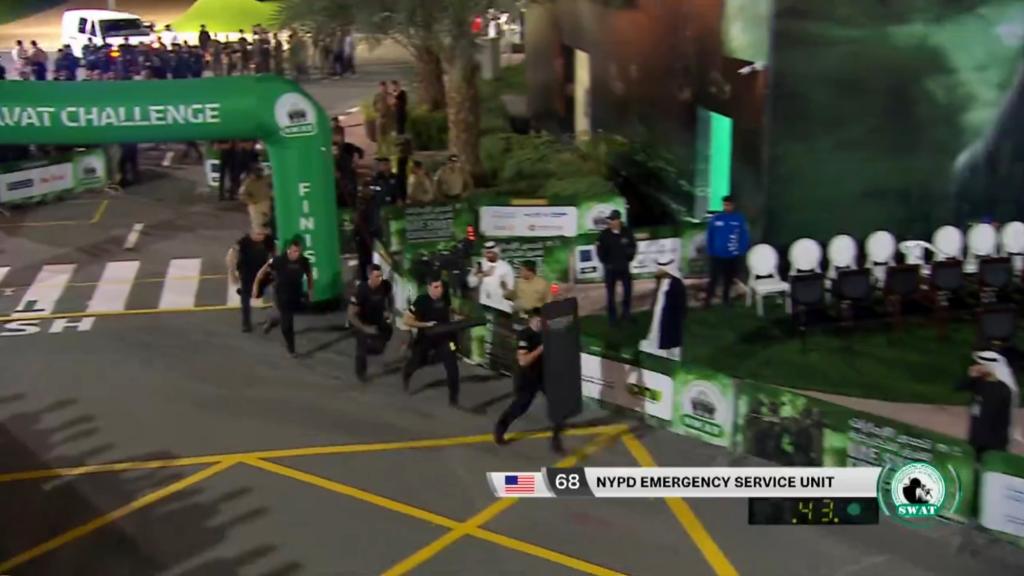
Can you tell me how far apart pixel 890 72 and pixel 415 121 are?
49.2ft

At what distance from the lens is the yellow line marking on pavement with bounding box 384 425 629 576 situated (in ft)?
33.1

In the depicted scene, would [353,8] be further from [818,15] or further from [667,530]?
[667,530]

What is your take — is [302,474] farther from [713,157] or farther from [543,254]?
[713,157]

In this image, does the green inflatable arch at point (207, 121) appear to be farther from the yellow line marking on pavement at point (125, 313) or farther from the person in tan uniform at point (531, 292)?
the person in tan uniform at point (531, 292)

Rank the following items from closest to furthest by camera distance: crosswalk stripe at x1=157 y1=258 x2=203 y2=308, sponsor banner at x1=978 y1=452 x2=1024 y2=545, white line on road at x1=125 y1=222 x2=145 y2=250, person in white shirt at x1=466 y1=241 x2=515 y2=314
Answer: sponsor banner at x1=978 y1=452 x2=1024 y2=545
person in white shirt at x1=466 y1=241 x2=515 y2=314
crosswalk stripe at x1=157 y1=258 x2=203 y2=308
white line on road at x1=125 y1=222 x2=145 y2=250

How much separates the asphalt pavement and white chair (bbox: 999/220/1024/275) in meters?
8.06

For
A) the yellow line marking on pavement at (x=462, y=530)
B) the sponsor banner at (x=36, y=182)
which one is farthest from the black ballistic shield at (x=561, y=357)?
A: the sponsor banner at (x=36, y=182)

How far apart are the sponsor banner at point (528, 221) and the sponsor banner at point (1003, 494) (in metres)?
10.2

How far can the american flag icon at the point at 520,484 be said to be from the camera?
11.3 meters

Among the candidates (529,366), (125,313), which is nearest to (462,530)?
(529,366)

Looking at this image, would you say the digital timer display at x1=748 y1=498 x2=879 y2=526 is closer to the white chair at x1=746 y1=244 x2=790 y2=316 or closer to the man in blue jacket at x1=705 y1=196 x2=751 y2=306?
the man in blue jacket at x1=705 y1=196 x2=751 y2=306

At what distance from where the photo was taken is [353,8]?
21.8m

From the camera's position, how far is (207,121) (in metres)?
15.9

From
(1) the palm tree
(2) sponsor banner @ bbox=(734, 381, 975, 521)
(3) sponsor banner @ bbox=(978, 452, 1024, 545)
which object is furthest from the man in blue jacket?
(1) the palm tree
